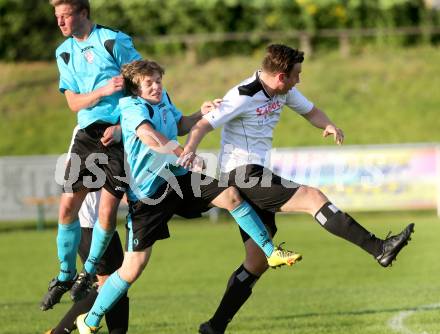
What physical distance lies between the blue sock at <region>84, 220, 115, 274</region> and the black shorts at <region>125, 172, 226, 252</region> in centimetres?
29

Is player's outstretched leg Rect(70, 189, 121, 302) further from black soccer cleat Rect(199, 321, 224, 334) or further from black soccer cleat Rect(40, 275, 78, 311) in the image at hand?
black soccer cleat Rect(199, 321, 224, 334)

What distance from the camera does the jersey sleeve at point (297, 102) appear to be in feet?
25.8

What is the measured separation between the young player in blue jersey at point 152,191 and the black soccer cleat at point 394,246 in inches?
24.8

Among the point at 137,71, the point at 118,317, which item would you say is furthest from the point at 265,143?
the point at 118,317

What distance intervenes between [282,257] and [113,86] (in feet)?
5.86

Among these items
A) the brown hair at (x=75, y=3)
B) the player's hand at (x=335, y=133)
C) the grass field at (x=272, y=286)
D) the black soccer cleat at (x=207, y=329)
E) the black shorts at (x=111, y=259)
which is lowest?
the grass field at (x=272, y=286)

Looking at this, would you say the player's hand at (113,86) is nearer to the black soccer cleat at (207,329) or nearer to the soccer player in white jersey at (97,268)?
the soccer player in white jersey at (97,268)

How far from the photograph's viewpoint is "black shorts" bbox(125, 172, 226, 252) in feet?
23.3

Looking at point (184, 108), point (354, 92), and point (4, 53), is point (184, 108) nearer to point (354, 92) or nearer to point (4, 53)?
point (354, 92)

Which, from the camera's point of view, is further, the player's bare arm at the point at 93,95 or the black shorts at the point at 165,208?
the player's bare arm at the point at 93,95

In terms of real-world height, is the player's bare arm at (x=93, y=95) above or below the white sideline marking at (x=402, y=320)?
above

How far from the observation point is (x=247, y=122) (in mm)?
7543

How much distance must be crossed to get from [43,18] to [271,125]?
26836 millimetres

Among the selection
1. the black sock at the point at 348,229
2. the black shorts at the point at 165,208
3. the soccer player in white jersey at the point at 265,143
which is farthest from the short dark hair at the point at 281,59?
the black sock at the point at 348,229
